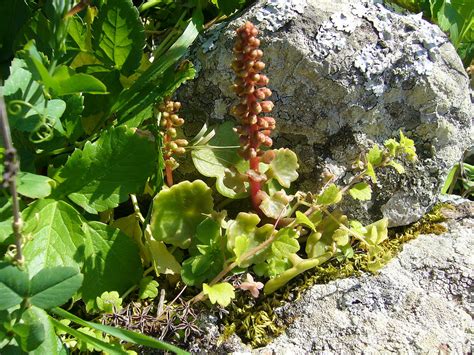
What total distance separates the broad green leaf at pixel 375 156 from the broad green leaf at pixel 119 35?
78 centimetres

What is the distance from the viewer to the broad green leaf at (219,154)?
1.92 meters

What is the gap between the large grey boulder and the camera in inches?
67.2

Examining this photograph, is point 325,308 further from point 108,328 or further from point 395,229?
point 108,328

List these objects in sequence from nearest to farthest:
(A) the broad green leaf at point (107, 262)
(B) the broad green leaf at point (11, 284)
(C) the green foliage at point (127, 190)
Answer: (B) the broad green leaf at point (11, 284)
(C) the green foliage at point (127, 190)
(A) the broad green leaf at point (107, 262)

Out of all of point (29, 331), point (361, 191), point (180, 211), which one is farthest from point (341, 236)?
point (29, 331)

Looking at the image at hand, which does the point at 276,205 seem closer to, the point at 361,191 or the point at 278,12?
the point at 361,191

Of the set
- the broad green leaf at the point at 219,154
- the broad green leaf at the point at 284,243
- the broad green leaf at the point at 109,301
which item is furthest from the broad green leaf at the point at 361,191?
the broad green leaf at the point at 109,301

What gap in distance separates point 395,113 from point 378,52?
0.70 feet

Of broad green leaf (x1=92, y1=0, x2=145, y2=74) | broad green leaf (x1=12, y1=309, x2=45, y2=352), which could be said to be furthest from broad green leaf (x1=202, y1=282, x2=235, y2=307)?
broad green leaf (x1=92, y1=0, x2=145, y2=74)

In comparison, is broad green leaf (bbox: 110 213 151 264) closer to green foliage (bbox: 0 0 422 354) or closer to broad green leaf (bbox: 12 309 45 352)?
green foliage (bbox: 0 0 422 354)

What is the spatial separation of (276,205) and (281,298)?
0.94 ft

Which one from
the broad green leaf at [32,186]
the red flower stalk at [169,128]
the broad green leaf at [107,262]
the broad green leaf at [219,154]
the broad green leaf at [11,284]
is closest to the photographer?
the broad green leaf at [11,284]

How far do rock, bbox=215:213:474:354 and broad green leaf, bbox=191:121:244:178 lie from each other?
1.57ft

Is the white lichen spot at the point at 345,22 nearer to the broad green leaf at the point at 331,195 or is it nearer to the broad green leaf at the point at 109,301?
the broad green leaf at the point at 331,195
